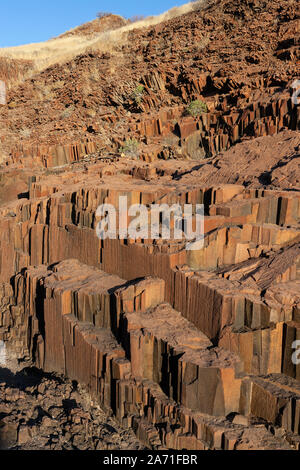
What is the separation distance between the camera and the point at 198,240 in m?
5.97

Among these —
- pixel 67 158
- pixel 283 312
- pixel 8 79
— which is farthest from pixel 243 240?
pixel 8 79

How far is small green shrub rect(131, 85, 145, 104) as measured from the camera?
1703cm

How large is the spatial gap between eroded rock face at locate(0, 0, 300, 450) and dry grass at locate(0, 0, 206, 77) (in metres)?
13.0

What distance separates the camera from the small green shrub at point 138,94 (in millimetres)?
17031

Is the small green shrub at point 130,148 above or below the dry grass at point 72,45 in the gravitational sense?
below

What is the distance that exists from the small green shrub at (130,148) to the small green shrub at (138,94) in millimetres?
3826

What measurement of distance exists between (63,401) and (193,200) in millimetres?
4267

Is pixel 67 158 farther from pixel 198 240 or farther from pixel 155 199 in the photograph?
pixel 198 240

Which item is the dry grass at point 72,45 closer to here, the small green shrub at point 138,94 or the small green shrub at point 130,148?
the small green shrub at point 138,94

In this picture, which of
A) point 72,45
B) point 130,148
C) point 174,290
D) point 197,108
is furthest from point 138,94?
point 72,45

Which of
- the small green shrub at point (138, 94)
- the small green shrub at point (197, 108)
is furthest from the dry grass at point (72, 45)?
the small green shrub at point (197, 108)

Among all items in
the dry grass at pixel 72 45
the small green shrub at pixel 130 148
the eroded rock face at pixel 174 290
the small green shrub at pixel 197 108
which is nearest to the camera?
the eroded rock face at pixel 174 290

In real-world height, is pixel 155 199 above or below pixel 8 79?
below

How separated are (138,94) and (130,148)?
15.6ft
